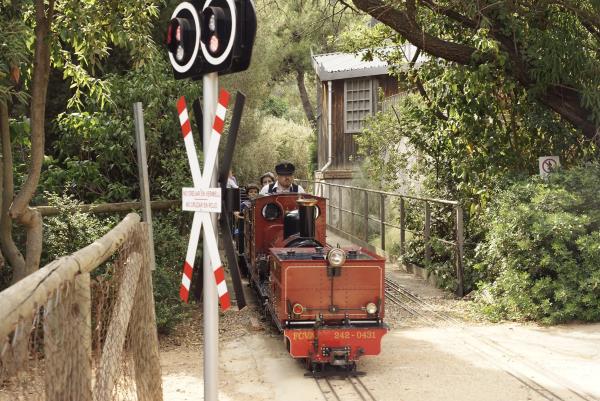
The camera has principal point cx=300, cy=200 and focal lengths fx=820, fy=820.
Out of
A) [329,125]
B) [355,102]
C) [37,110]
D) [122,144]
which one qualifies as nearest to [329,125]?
[329,125]

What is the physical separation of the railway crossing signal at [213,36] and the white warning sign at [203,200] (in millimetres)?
793

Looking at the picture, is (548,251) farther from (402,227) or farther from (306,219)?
(402,227)

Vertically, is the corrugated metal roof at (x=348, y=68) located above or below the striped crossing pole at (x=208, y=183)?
above

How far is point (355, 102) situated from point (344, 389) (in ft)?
78.5

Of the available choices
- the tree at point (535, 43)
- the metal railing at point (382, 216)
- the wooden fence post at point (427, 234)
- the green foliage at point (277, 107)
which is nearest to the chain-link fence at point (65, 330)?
the tree at point (535, 43)

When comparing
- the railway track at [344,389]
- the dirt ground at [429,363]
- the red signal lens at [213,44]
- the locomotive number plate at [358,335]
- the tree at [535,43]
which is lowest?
the railway track at [344,389]

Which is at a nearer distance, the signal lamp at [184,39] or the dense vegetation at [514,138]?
the signal lamp at [184,39]

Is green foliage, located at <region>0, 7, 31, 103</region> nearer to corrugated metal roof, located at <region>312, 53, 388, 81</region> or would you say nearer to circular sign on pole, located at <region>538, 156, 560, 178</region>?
circular sign on pole, located at <region>538, 156, 560, 178</region>

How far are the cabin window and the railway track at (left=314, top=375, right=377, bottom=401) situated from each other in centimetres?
2292

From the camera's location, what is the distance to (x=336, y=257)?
29.8 ft

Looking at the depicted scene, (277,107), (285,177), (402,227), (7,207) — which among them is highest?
(277,107)

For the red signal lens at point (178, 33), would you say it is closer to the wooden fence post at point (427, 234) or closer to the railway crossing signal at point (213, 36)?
the railway crossing signal at point (213, 36)

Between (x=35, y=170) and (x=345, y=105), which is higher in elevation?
(x=345, y=105)

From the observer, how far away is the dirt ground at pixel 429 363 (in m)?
8.16
